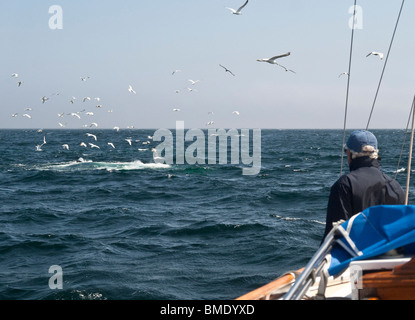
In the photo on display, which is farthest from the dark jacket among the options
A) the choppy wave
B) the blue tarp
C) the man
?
the choppy wave

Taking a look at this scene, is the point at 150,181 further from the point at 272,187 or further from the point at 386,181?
the point at 386,181

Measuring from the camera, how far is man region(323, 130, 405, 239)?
16.0 ft

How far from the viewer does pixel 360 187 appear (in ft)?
16.1

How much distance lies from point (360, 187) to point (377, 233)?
0.71 metres

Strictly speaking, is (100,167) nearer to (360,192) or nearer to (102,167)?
(102,167)

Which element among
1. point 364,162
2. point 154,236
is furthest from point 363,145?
point 154,236

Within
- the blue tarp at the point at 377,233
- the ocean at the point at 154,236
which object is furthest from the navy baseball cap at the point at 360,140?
the ocean at the point at 154,236

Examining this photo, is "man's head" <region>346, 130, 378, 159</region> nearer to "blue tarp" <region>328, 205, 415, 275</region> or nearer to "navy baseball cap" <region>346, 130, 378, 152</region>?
"navy baseball cap" <region>346, 130, 378, 152</region>

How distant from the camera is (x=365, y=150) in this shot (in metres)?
5.09

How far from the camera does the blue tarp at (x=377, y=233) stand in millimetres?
4195

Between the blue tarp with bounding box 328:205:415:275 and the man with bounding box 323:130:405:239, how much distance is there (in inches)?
19.4

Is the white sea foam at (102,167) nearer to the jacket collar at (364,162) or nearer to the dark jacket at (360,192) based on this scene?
the jacket collar at (364,162)

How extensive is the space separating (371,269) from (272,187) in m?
25.1
